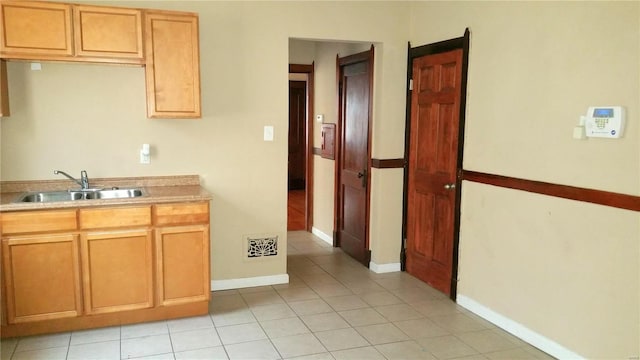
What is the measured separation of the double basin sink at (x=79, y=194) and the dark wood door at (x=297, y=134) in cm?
632

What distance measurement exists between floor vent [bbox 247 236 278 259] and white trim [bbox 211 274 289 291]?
202 mm

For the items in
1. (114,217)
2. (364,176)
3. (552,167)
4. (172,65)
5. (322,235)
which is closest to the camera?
(552,167)

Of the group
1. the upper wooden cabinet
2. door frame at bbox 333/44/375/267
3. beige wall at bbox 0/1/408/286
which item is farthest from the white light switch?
door frame at bbox 333/44/375/267

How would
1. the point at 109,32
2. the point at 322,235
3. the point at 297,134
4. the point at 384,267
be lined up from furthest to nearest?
the point at 297,134 < the point at 322,235 < the point at 384,267 < the point at 109,32

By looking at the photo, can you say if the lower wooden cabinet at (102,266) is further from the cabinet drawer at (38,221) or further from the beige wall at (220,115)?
the beige wall at (220,115)

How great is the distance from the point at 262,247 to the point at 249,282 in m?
0.32

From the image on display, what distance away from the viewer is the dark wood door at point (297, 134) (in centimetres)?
983

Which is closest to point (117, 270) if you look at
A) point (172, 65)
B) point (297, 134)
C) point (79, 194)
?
point (79, 194)

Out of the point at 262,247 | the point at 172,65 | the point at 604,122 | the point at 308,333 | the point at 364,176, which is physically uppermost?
the point at 172,65

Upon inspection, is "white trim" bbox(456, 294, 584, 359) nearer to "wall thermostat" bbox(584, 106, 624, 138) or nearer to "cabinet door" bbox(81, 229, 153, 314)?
"wall thermostat" bbox(584, 106, 624, 138)

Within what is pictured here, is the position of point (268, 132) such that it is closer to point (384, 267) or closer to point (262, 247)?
point (262, 247)

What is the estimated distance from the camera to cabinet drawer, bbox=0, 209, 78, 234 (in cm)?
309

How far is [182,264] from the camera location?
351cm

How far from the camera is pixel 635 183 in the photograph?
257cm
